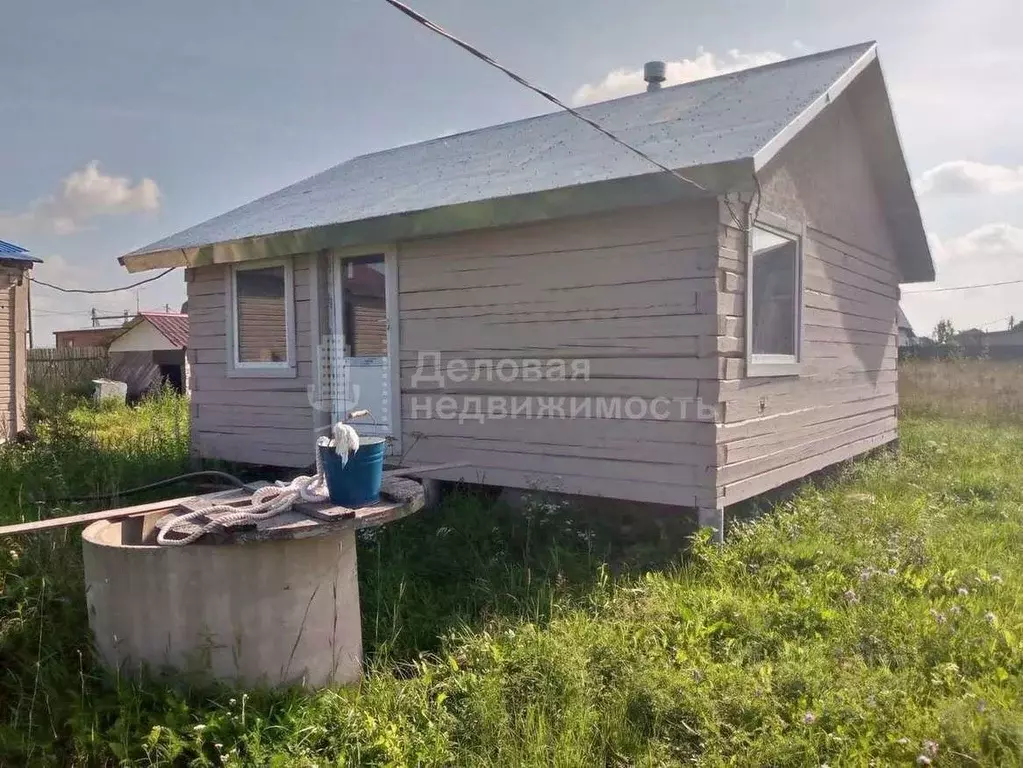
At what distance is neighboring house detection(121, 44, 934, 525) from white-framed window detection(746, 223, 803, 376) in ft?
0.09

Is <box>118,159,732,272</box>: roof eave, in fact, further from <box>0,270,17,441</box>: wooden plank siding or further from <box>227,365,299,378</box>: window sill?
<box>0,270,17,441</box>: wooden plank siding

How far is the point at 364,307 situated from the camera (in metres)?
7.06

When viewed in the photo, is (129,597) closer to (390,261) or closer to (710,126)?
(390,261)

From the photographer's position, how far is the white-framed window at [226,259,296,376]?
7409 millimetres

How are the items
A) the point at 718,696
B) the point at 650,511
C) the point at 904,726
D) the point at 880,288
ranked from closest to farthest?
the point at 904,726, the point at 718,696, the point at 650,511, the point at 880,288

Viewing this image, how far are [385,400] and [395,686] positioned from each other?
3.73m

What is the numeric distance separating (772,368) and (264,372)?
16.0 feet

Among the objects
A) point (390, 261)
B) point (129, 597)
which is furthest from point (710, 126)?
point (129, 597)

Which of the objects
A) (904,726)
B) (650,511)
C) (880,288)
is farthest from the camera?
(880,288)

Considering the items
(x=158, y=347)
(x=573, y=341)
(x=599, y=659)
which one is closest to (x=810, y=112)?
(x=573, y=341)

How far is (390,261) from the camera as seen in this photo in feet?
21.6

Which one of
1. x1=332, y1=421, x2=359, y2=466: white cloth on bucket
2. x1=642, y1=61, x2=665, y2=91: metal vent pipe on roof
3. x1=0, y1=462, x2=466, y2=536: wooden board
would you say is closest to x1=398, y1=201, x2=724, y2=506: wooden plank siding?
x1=0, y1=462, x2=466, y2=536: wooden board

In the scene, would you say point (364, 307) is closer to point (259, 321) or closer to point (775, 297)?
point (259, 321)

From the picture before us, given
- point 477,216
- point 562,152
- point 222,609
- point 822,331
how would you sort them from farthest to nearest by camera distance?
point 822,331 → point 562,152 → point 477,216 → point 222,609
